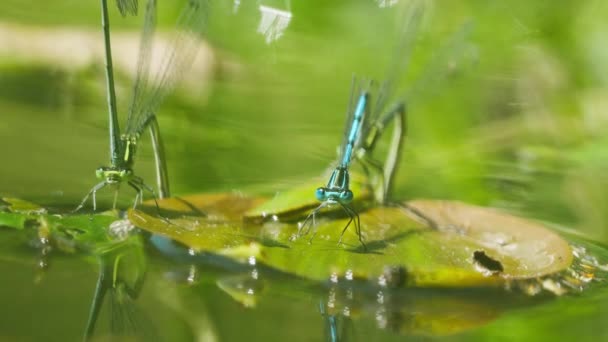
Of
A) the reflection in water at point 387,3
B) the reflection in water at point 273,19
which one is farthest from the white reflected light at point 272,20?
the reflection in water at point 387,3

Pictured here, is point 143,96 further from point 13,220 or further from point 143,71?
point 13,220

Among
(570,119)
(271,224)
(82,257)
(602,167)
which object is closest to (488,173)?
(602,167)

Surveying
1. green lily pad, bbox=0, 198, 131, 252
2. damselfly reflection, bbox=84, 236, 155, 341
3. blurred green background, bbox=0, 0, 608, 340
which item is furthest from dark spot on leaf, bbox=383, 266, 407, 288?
blurred green background, bbox=0, 0, 608, 340

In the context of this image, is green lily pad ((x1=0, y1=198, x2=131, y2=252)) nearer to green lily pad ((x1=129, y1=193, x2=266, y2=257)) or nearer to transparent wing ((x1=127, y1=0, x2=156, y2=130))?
green lily pad ((x1=129, y1=193, x2=266, y2=257))

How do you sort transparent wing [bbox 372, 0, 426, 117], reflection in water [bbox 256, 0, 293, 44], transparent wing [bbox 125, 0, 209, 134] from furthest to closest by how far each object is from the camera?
transparent wing [bbox 372, 0, 426, 117], reflection in water [bbox 256, 0, 293, 44], transparent wing [bbox 125, 0, 209, 134]

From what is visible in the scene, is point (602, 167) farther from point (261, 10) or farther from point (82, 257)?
point (82, 257)
